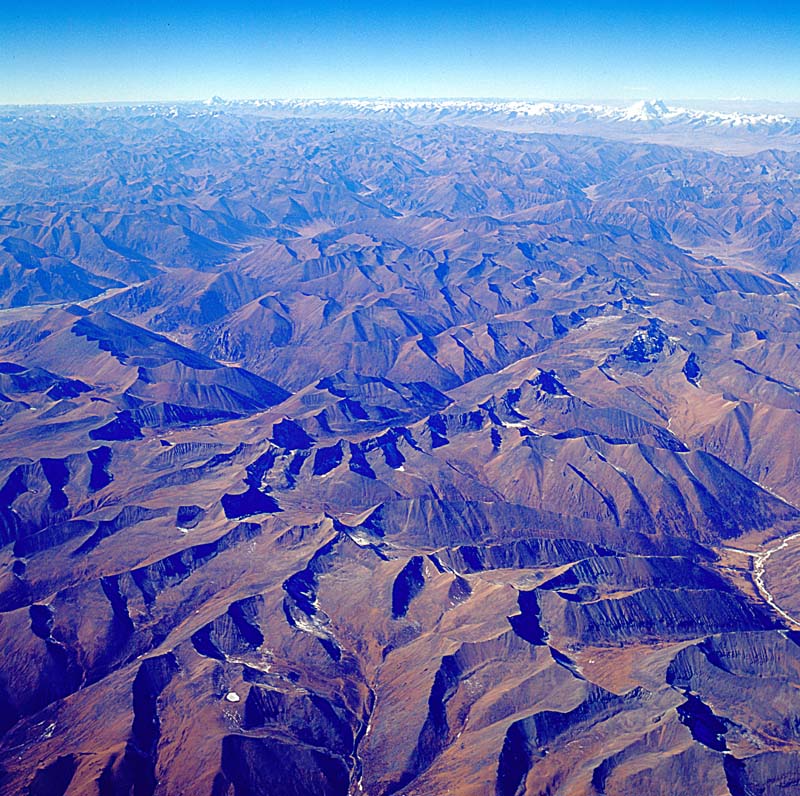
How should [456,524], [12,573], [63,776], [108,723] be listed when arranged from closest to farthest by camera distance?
1. [63,776]
2. [108,723]
3. [12,573]
4. [456,524]

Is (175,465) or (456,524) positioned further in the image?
(175,465)

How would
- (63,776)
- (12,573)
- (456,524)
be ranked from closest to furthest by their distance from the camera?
(63,776) → (12,573) → (456,524)

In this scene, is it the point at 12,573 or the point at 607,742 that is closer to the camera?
the point at 607,742

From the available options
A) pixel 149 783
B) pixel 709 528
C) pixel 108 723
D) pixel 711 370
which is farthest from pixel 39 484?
pixel 711 370

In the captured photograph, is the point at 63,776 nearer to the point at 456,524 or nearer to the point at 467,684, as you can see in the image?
the point at 467,684

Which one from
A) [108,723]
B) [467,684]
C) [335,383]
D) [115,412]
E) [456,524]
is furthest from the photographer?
[335,383]

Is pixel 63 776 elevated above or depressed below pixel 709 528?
above

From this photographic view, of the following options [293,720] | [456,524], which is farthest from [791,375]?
[293,720]

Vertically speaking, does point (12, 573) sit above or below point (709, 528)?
above

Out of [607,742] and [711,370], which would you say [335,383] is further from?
[607,742]
